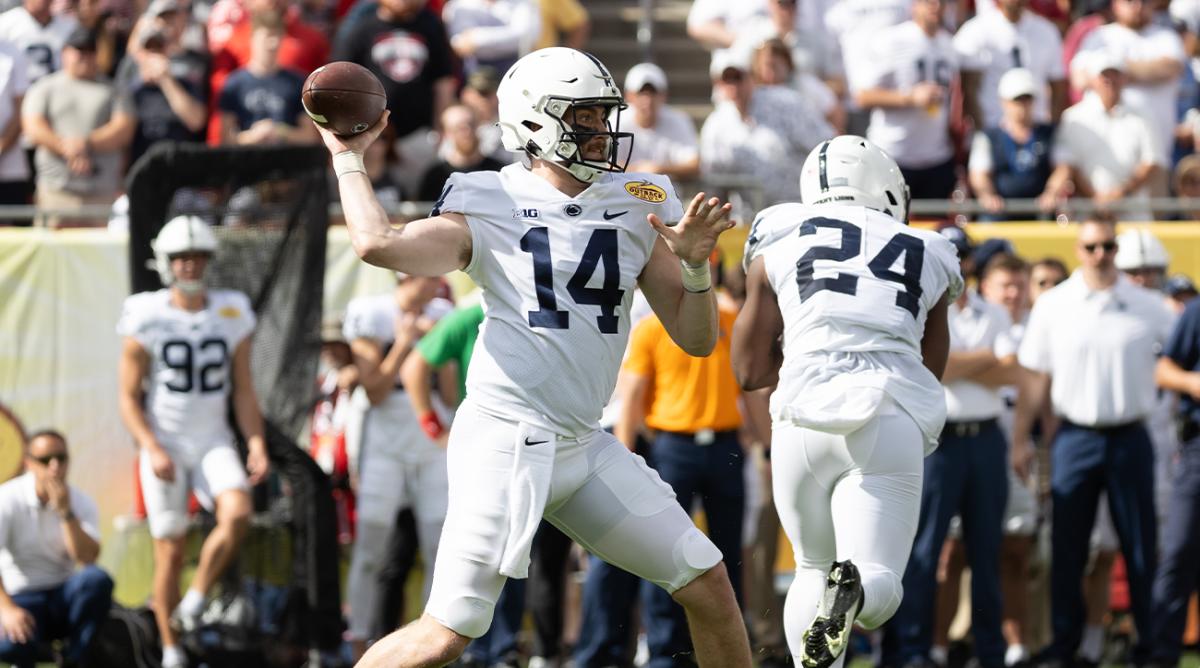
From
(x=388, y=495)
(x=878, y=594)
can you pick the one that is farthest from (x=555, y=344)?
(x=388, y=495)

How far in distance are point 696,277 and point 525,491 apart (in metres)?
0.74

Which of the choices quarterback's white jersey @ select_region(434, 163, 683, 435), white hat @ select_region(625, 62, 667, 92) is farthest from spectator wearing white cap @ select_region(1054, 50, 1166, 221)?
quarterback's white jersey @ select_region(434, 163, 683, 435)

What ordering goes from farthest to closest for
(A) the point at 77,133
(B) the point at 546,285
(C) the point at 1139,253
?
(A) the point at 77,133
(C) the point at 1139,253
(B) the point at 546,285

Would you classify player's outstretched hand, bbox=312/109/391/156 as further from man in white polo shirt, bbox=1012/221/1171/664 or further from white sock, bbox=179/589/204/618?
man in white polo shirt, bbox=1012/221/1171/664

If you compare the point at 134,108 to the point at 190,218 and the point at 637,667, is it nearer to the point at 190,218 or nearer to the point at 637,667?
the point at 190,218

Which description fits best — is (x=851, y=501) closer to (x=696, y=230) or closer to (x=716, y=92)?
(x=696, y=230)

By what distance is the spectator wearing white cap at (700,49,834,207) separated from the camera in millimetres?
10141

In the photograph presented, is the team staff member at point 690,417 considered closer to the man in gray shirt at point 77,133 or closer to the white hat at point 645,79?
the white hat at point 645,79

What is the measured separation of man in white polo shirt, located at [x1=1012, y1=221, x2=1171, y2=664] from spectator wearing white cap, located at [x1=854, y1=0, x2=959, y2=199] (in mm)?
2109

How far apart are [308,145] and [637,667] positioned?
2.87 meters

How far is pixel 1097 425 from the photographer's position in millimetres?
8508

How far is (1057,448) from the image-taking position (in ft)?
28.2

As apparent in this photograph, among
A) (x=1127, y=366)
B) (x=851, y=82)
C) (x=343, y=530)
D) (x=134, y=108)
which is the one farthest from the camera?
(x=851, y=82)

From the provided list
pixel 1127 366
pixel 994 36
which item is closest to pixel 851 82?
pixel 994 36
